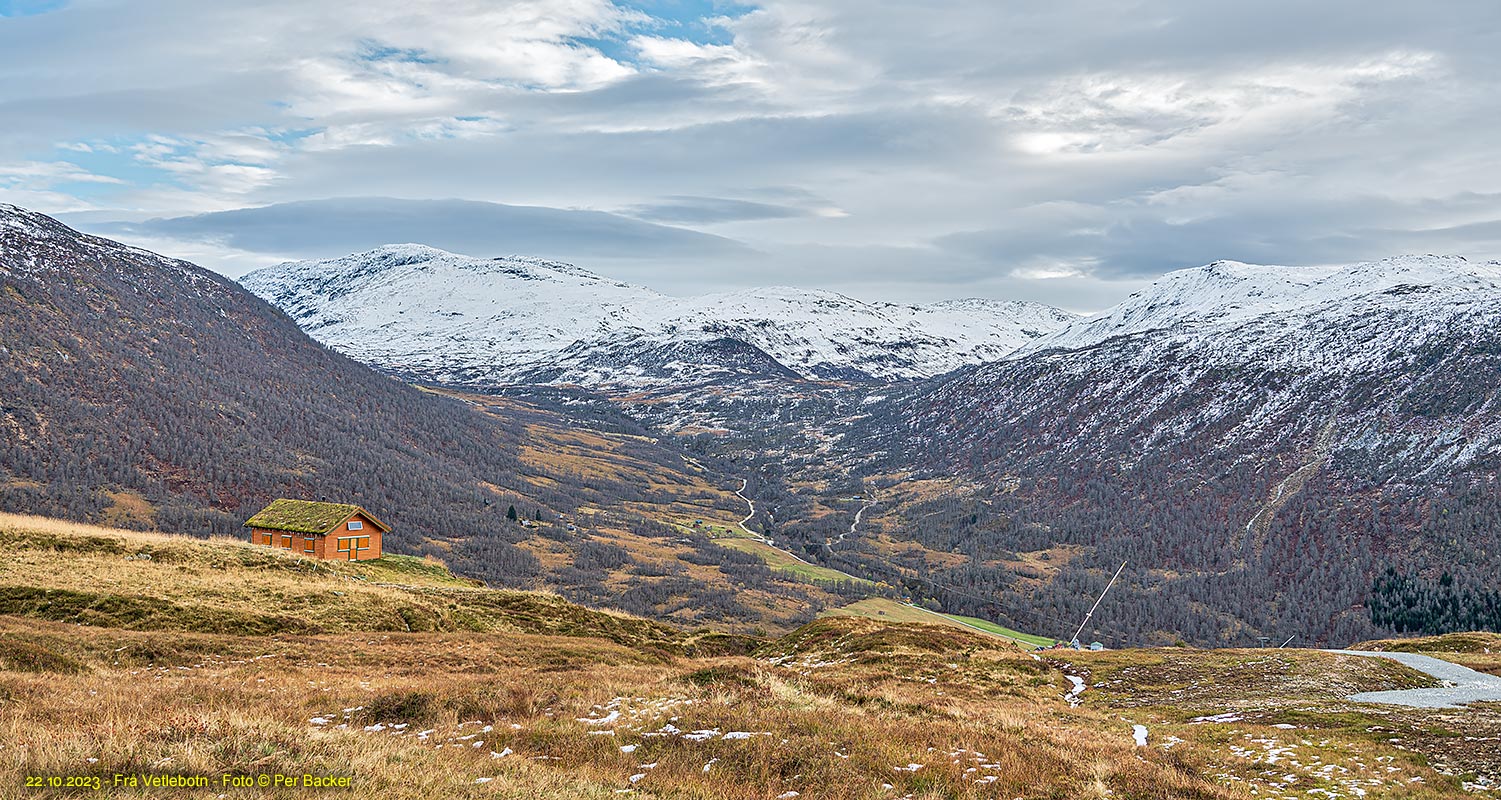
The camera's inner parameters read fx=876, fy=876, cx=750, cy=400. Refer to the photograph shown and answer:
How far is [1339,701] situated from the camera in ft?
104

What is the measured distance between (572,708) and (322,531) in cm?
6058

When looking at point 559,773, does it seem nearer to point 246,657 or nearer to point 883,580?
point 246,657

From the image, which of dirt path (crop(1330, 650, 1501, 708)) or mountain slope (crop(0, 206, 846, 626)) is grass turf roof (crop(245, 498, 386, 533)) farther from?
dirt path (crop(1330, 650, 1501, 708))

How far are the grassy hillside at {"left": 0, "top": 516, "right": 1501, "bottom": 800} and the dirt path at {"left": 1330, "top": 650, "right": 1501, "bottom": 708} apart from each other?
1434 mm

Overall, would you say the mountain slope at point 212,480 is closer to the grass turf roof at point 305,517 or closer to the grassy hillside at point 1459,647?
the grass turf roof at point 305,517

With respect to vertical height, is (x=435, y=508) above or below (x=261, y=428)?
below

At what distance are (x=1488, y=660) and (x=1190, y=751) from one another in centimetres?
3460

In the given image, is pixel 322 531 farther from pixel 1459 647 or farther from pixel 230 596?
pixel 1459 647

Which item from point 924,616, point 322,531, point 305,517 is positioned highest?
point 305,517

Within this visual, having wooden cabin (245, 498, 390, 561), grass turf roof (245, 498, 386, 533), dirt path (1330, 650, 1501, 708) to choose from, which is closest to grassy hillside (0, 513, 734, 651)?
wooden cabin (245, 498, 390, 561)

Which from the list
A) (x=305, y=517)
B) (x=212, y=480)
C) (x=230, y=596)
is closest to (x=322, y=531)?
(x=305, y=517)

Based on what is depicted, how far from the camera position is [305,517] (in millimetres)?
76938

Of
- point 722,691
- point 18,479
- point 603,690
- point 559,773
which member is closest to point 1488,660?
point 722,691

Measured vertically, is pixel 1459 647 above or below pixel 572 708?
below
